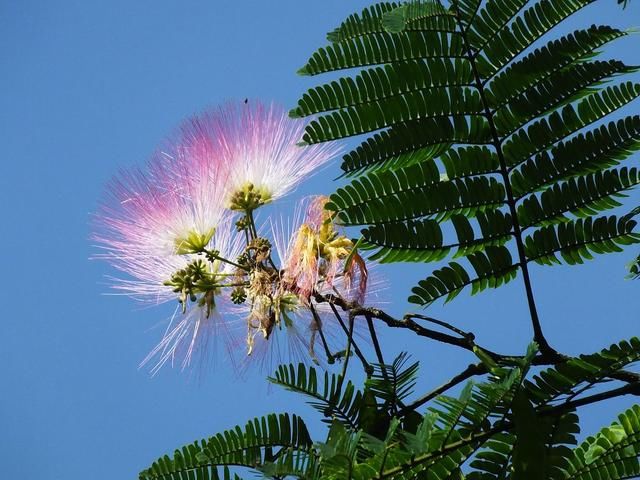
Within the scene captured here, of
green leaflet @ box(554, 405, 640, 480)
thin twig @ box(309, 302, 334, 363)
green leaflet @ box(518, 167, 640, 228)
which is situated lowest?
green leaflet @ box(554, 405, 640, 480)

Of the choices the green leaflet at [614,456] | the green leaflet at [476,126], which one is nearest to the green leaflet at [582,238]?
the green leaflet at [476,126]

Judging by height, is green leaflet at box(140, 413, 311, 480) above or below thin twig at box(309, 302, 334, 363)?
below

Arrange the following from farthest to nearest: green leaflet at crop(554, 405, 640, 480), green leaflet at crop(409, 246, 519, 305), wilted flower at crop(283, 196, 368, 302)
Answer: wilted flower at crop(283, 196, 368, 302)
green leaflet at crop(409, 246, 519, 305)
green leaflet at crop(554, 405, 640, 480)

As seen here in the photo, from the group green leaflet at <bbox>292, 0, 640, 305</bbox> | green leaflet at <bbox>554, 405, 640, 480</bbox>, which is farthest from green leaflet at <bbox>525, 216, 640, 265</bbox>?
green leaflet at <bbox>554, 405, 640, 480</bbox>

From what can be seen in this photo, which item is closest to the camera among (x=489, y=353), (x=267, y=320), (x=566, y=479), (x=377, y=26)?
(x=566, y=479)

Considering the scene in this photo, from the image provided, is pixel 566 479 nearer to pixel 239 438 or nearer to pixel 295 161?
pixel 239 438

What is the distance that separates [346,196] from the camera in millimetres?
2129

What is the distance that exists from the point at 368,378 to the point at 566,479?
1.39 ft

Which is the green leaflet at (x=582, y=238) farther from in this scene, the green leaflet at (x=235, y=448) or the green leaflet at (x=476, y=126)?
the green leaflet at (x=235, y=448)

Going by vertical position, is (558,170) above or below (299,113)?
below

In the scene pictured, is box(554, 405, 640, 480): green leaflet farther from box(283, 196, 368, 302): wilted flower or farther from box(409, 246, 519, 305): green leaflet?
box(283, 196, 368, 302): wilted flower

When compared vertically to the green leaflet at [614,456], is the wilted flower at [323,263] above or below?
above

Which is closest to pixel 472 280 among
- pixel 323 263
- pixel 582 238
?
pixel 582 238

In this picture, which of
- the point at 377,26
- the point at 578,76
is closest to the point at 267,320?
the point at 377,26
